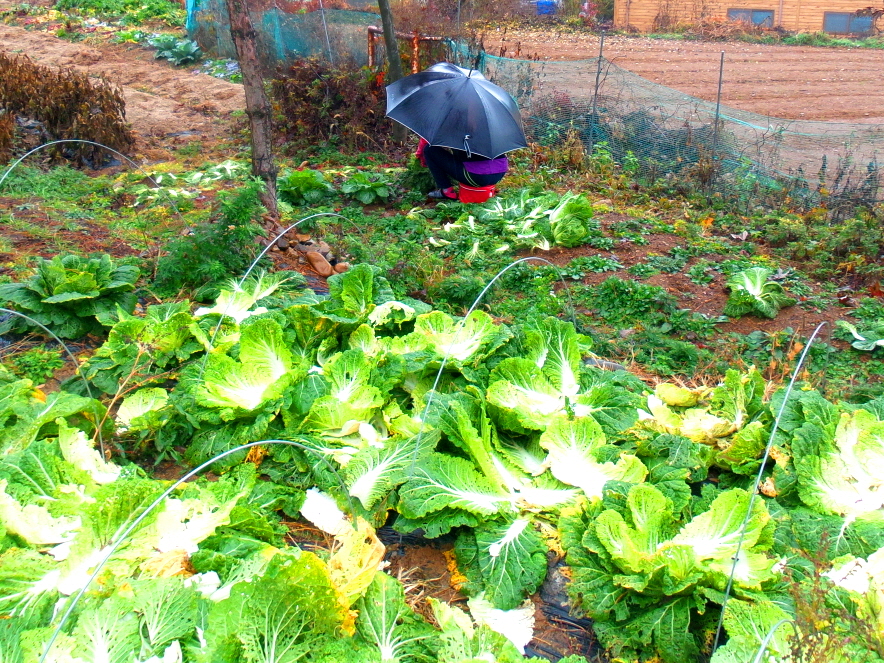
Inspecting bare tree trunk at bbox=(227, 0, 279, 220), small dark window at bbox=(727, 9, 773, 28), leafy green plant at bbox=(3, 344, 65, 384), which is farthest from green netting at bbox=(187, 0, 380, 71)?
small dark window at bbox=(727, 9, 773, 28)

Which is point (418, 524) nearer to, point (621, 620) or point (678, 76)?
point (621, 620)

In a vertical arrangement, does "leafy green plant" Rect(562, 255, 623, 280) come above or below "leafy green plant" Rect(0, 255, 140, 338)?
below

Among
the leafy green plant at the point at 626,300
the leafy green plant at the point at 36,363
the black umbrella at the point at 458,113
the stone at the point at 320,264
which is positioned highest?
the black umbrella at the point at 458,113

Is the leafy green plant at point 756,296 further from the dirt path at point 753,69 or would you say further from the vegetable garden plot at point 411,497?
the dirt path at point 753,69

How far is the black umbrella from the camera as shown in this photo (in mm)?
6500

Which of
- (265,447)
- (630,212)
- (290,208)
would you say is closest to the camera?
(265,447)

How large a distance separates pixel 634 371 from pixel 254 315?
7.75ft

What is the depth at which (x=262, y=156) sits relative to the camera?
6.08 m

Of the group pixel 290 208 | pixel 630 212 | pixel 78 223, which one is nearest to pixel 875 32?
pixel 630 212

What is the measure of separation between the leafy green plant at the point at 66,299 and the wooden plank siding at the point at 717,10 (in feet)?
73.0

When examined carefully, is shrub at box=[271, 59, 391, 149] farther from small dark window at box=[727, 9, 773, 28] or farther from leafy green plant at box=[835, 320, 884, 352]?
small dark window at box=[727, 9, 773, 28]

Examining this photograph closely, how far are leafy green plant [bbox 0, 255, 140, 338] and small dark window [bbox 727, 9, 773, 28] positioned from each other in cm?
2404

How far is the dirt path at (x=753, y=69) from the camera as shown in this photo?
13211 millimetres

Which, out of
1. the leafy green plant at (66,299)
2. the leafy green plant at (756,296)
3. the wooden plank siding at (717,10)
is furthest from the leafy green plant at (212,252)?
the wooden plank siding at (717,10)
